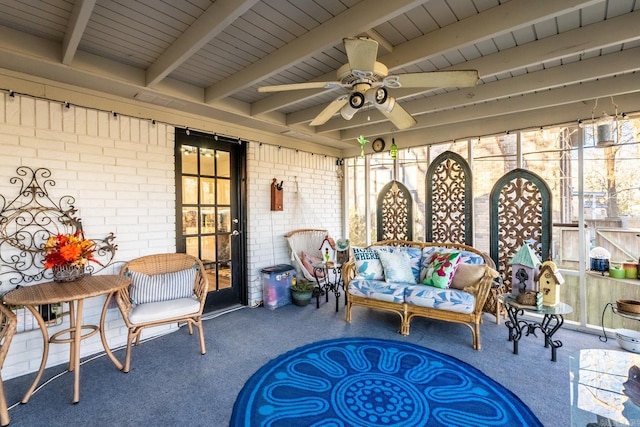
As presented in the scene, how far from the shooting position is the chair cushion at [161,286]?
283cm

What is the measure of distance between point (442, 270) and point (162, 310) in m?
2.80

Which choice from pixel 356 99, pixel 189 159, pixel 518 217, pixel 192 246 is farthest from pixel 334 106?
pixel 518 217

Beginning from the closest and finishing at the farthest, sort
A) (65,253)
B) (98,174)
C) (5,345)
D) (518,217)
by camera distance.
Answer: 1. (5,345)
2. (65,253)
3. (98,174)
4. (518,217)

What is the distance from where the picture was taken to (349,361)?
2.66m

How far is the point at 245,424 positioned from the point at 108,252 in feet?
6.89

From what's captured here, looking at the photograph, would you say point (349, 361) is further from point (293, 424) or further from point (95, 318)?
point (95, 318)

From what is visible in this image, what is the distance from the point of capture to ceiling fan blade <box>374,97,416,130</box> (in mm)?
2100

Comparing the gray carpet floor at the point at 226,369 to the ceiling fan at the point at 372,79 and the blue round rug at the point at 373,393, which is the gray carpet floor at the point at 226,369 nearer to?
the blue round rug at the point at 373,393

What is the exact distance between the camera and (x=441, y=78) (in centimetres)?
187

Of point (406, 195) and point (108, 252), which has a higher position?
point (406, 195)

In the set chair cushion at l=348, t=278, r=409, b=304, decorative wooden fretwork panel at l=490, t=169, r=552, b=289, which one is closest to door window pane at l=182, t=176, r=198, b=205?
chair cushion at l=348, t=278, r=409, b=304

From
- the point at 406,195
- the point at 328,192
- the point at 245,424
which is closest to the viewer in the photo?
the point at 245,424

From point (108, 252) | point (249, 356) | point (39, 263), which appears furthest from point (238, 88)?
point (249, 356)

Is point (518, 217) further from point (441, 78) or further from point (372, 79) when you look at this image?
point (372, 79)
